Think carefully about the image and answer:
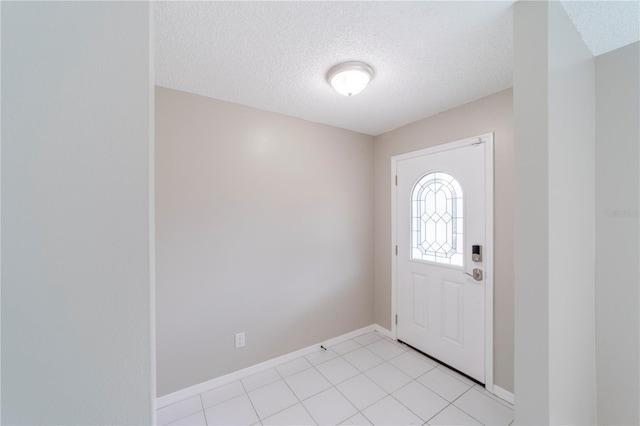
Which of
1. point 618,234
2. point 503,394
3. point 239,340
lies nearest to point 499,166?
point 618,234

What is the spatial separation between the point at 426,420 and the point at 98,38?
7.98 feet

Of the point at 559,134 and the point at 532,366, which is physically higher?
the point at 559,134

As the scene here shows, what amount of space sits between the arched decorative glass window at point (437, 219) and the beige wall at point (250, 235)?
627 mm

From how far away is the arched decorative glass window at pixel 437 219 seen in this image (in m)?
2.17

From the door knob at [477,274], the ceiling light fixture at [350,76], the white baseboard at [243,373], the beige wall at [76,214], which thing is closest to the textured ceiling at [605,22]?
the ceiling light fixture at [350,76]

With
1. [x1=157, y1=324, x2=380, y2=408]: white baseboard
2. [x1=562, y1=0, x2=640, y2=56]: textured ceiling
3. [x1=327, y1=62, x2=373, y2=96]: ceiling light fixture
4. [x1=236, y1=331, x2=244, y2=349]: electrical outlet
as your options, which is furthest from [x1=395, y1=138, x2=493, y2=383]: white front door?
[x1=236, y1=331, x2=244, y2=349]: electrical outlet

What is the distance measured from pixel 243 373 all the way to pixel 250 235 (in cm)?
118

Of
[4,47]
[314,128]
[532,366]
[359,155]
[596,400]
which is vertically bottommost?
[596,400]

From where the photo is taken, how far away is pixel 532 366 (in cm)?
102

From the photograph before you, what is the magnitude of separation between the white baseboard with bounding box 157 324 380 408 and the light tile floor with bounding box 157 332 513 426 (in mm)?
36

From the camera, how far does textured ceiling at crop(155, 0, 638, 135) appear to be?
116 centimetres

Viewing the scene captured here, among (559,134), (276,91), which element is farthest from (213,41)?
(559,134)

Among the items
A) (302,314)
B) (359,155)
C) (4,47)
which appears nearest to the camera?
(4,47)

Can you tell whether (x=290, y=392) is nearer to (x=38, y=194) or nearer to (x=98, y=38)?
(x=38, y=194)
